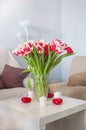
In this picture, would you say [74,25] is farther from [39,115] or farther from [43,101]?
[39,115]

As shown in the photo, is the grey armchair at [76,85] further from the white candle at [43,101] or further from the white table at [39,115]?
the white candle at [43,101]

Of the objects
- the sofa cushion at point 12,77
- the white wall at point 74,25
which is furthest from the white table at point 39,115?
the white wall at point 74,25

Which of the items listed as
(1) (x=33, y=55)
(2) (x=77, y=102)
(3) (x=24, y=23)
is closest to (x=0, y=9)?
(3) (x=24, y=23)

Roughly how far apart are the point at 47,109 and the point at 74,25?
274 centimetres

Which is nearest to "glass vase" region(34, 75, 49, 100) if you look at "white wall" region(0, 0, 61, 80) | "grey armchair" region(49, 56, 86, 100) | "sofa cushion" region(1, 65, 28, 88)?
"grey armchair" region(49, 56, 86, 100)

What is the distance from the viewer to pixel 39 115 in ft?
5.07

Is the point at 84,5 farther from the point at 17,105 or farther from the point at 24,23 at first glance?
the point at 17,105

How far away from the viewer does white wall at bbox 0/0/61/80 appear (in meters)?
3.55

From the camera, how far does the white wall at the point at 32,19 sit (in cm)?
355

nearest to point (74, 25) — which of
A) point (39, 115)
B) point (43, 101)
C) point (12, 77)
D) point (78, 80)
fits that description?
point (78, 80)

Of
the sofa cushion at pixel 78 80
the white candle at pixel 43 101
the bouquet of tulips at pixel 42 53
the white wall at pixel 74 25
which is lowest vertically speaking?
the white candle at pixel 43 101

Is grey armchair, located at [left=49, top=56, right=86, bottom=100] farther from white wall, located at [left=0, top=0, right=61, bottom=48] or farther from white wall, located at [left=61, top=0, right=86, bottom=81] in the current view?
white wall, located at [left=0, top=0, right=61, bottom=48]

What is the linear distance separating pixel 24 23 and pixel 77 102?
197 cm

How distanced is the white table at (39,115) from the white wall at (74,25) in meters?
2.13
